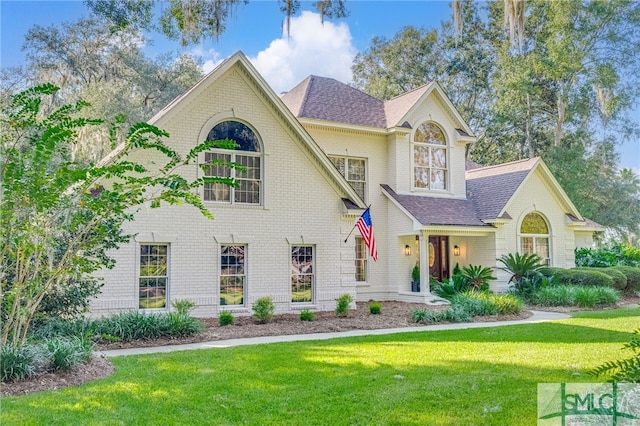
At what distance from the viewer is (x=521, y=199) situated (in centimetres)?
2019

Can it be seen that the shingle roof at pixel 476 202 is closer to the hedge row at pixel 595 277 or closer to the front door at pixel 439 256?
the front door at pixel 439 256

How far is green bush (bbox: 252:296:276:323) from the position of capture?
42.5ft

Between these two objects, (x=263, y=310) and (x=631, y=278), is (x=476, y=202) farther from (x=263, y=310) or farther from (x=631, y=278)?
(x=263, y=310)

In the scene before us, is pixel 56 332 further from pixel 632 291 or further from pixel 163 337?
pixel 632 291

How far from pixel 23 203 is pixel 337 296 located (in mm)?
9496

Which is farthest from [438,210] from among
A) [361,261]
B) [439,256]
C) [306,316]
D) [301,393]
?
[301,393]

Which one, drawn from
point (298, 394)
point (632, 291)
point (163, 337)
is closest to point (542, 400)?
point (298, 394)

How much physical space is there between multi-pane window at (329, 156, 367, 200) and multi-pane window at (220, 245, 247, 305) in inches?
243

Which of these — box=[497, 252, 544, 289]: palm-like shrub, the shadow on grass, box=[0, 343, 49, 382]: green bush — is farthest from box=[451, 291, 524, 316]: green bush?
box=[0, 343, 49, 382]: green bush

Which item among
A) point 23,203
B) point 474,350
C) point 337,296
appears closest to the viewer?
point 23,203

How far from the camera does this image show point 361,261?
62.1ft

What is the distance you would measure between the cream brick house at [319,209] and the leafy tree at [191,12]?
1.75m

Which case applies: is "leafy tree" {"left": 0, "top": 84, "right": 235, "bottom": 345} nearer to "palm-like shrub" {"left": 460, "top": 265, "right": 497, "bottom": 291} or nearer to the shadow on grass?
the shadow on grass

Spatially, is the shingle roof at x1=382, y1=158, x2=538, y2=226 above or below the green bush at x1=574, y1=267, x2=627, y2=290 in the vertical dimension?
above
